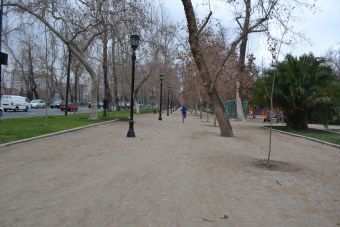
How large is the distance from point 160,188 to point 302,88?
24164 millimetres

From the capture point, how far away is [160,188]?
8914 mm

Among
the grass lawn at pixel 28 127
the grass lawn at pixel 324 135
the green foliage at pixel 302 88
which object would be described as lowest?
the grass lawn at pixel 324 135

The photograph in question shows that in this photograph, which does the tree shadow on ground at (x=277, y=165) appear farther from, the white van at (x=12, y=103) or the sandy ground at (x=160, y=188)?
the white van at (x=12, y=103)

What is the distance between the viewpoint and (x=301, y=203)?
26.8 feet

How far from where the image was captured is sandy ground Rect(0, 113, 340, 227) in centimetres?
679

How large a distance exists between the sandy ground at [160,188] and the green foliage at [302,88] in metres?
16.0

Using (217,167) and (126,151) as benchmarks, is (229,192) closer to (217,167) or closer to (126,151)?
(217,167)

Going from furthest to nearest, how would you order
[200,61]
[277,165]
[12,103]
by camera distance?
[12,103]
[200,61]
[277,165]

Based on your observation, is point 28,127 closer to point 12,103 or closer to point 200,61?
point 200,61

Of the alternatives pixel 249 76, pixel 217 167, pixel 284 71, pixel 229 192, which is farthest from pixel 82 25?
pixel 229 192

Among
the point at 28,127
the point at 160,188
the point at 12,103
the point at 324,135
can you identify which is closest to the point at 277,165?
the point at 160,188

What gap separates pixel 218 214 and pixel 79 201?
7.36 feet

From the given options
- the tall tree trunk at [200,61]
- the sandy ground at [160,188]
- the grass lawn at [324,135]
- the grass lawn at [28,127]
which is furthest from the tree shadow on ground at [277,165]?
the tall tree trunk at [200,61]

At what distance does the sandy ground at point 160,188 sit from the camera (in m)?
6.79
